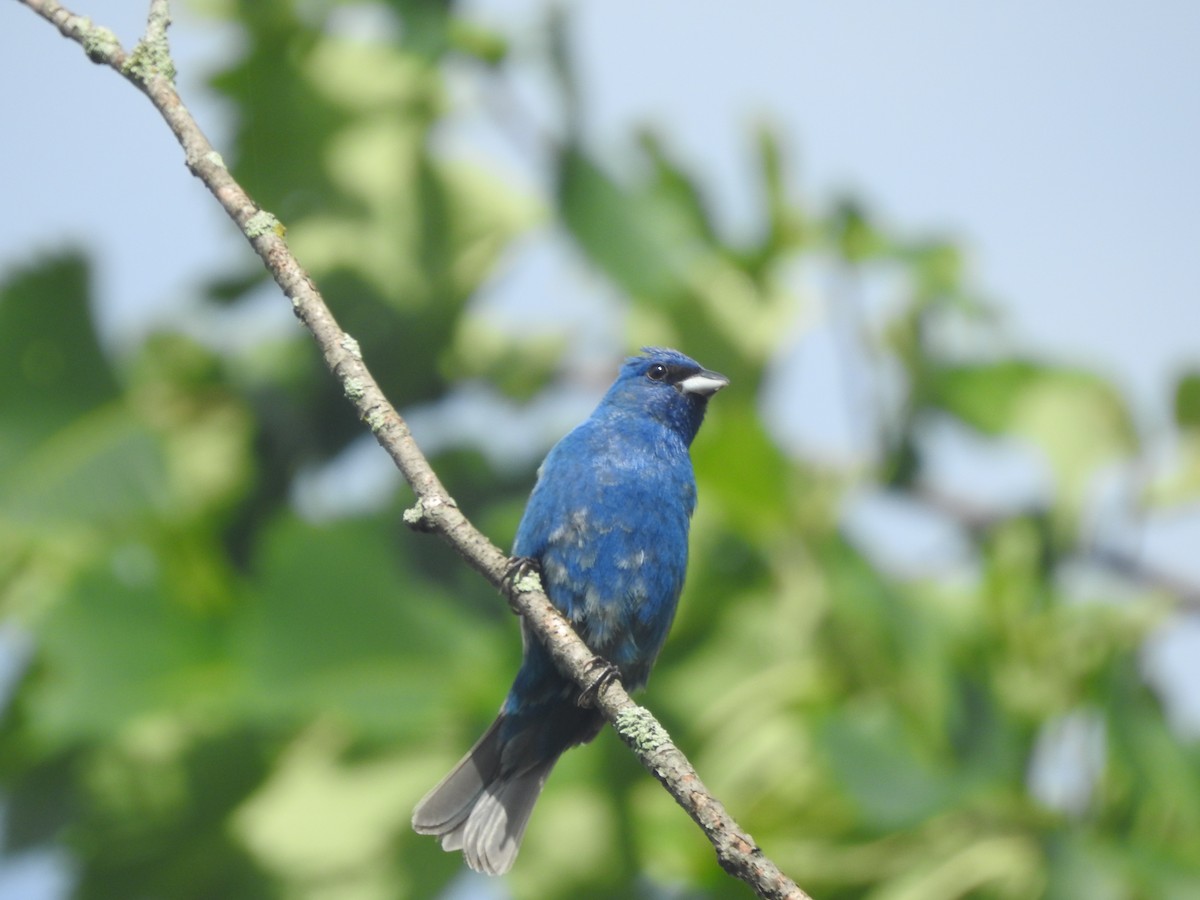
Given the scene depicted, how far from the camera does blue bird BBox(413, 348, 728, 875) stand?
11.6ft

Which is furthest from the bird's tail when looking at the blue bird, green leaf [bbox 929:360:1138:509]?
green leaf [bbox 929:360:1138:509]

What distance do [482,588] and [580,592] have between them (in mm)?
2064

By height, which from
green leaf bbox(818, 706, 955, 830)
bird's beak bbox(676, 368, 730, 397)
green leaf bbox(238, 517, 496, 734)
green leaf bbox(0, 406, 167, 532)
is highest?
green leaf bbox(0, 406, 167, 532)

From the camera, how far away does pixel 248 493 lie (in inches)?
224

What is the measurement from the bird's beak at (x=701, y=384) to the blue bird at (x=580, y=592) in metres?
0.02

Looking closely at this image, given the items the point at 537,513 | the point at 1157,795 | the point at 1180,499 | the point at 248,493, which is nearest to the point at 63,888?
the point at 248,493

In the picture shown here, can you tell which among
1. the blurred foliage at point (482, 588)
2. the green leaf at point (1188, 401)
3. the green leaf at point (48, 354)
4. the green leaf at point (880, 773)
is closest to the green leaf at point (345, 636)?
the blurred foliage at point (482, 588)

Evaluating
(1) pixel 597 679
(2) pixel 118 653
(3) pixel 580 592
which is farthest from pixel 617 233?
(1) pixel 597 679

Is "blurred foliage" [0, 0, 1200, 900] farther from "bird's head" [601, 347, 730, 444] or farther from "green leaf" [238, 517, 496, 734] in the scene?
"bird's head" [601, 347, 730, 444]

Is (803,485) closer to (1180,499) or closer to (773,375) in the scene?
(773,375)

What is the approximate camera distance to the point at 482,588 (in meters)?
5.55

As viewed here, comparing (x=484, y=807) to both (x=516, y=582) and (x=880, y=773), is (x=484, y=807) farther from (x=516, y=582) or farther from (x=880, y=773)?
(x=880, y=773)

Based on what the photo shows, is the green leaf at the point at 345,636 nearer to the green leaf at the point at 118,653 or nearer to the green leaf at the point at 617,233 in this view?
the green leaf at the point at 118,653

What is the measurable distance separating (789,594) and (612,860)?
1.09m
